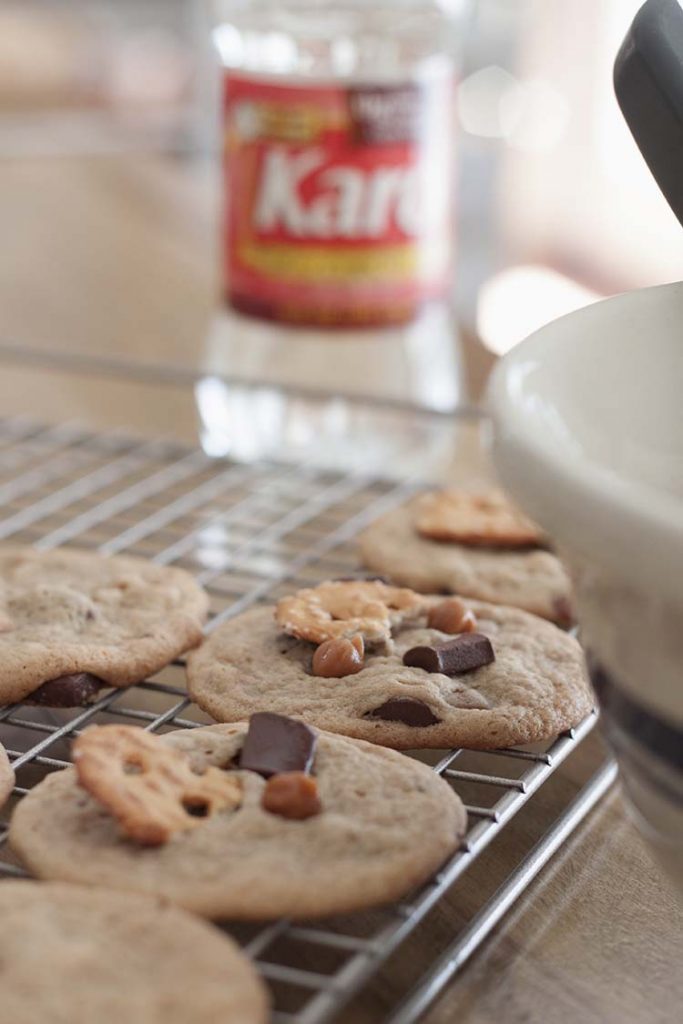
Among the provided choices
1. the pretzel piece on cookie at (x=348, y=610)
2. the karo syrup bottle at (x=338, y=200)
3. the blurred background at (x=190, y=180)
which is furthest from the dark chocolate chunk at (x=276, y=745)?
the blurred background at (x=190, y=180)

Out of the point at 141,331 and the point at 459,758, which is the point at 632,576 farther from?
the point at 141,331

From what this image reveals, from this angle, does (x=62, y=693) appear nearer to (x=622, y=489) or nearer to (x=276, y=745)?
(x=276, y=745)

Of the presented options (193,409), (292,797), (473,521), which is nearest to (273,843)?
(292,797)

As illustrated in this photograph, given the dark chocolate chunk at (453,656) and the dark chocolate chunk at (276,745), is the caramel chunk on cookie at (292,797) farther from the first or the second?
the dark chocolate chunk at (453,656)

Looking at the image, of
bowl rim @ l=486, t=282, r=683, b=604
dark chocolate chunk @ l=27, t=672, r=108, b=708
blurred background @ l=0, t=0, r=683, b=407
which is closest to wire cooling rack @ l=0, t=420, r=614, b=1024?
dark chocolate chunk @ l=27, t=672, r=108, b=708

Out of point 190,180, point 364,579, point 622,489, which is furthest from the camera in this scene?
point 190,180
